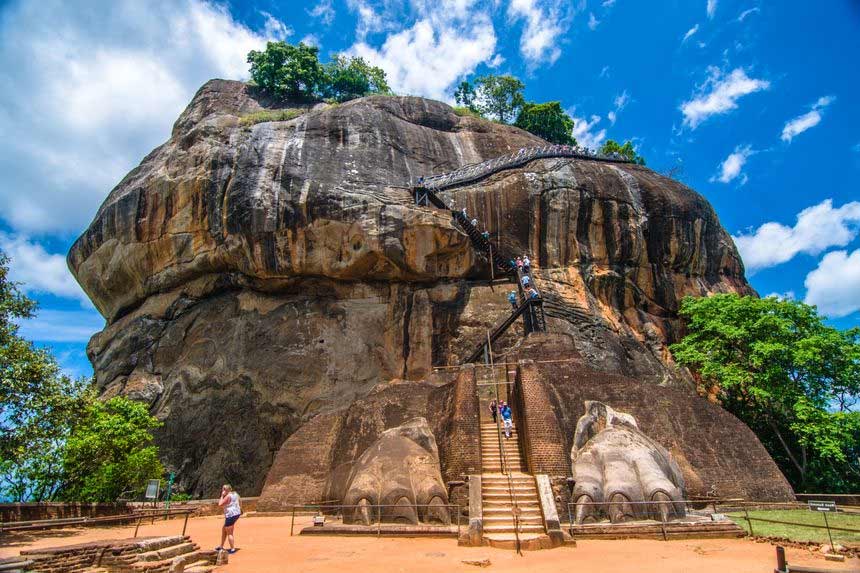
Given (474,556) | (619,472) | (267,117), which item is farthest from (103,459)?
(267,117)

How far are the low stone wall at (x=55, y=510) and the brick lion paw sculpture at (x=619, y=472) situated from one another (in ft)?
38.1

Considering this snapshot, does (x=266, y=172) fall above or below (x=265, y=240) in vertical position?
above

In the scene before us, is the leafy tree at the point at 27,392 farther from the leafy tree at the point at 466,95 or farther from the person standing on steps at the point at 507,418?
the leafy tree at the point at 466,95

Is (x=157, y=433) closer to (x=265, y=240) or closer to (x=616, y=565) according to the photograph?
(x=265, y=240)

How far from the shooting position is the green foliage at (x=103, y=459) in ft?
50.9

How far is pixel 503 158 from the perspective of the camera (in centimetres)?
2848

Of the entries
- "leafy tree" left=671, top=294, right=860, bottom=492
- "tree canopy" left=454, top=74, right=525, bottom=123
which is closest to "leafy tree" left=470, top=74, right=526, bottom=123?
"tree canopy" left=454, top=74, right=525, bottom=123

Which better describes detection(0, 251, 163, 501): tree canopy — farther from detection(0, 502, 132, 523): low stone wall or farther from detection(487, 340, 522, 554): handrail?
detection(487, 340, 522, 554): handrail

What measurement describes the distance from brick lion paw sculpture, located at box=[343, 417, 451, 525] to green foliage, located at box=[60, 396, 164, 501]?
8121mm

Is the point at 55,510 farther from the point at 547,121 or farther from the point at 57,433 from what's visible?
the point at 547,121

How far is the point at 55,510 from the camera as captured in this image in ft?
40.6

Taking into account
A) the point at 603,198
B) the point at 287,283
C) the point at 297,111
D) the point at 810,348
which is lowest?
the point at 810,348

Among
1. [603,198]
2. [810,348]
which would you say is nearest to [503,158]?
[603,198]

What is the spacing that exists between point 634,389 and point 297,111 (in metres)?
25.5
